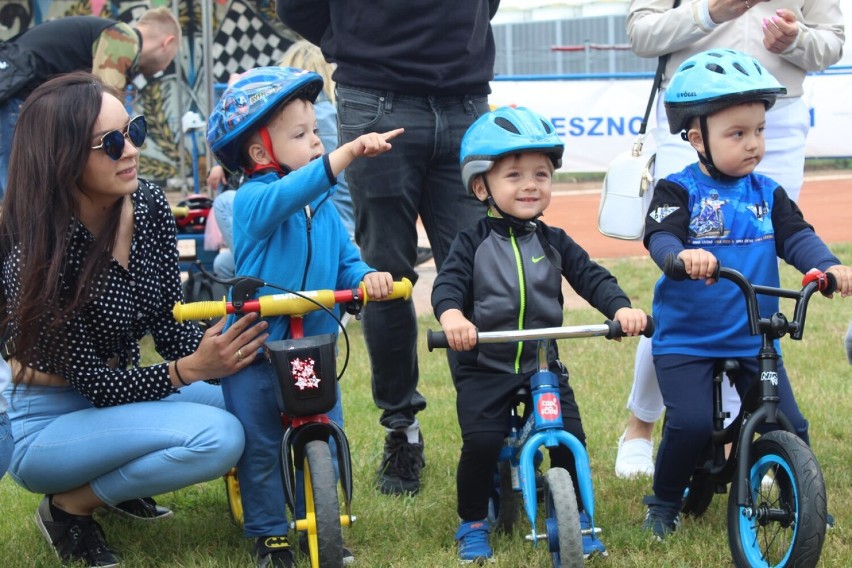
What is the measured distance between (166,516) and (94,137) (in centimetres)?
150

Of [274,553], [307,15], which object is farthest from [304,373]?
[307,15]

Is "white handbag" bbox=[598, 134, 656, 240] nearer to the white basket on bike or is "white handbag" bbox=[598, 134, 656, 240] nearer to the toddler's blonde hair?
the white basket on bike

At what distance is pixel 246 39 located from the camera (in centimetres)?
1523

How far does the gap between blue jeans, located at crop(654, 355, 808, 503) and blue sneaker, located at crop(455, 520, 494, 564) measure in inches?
24.2

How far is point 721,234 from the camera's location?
12.4 feet

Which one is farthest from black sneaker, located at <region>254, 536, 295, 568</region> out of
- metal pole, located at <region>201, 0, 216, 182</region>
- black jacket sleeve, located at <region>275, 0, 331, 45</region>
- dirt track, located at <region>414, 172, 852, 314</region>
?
metal pole, located at <region>201, 0, 216, 182</region>

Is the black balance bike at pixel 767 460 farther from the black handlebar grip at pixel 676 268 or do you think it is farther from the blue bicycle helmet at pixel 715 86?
the blue bicycle helmet at pixel 715 86

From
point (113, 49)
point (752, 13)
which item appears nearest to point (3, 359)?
point (752, 13)

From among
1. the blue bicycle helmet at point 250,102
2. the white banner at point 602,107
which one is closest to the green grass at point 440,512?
the blue bicycle helmet at point 250,102

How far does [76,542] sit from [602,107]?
1246 cm

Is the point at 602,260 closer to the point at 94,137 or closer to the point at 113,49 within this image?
the point at 113,49

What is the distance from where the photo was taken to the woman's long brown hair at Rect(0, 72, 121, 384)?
3432mm

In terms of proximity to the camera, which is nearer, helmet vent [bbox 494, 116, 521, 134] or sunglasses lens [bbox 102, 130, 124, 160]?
sunglasses lens [bbox 102, 130, 124, 160]

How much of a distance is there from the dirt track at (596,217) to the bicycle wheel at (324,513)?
494 centimetres
